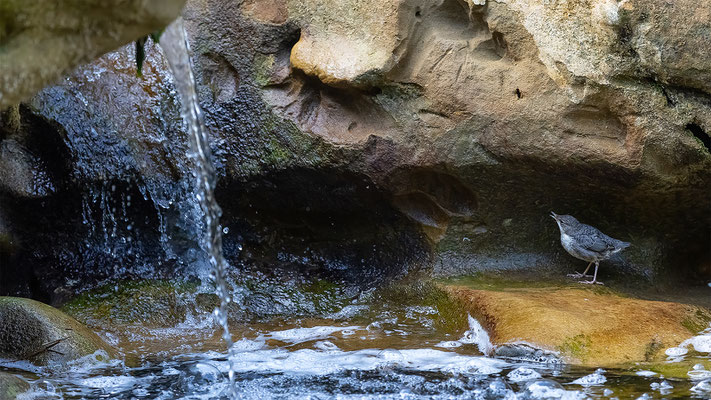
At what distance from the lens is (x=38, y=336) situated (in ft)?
15.6

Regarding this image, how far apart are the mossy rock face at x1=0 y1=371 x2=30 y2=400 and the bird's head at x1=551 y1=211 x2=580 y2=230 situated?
3.61m

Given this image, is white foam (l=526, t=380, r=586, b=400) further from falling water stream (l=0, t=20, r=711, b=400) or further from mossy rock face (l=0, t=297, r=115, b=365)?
mossy rock face (l=0, t=297, r=115, b=365)

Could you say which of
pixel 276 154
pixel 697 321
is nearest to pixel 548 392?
pixel 697 321

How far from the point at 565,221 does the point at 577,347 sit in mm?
1536

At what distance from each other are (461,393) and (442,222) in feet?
7.65

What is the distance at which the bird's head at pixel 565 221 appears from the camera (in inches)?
233

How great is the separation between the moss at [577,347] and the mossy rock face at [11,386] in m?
2.75

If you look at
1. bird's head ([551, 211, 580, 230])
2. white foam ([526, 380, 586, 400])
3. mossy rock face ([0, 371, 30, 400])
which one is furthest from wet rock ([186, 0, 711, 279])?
mossy rock face ([0, 371, 30, 400])

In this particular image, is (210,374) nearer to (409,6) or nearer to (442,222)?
(442,222)

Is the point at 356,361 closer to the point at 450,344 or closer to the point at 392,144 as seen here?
the point at 450,344

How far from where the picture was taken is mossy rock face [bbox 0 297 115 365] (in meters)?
4.70

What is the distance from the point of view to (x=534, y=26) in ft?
17.8

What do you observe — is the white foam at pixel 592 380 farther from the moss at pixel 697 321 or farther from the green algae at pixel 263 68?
Result: the green algae at pixel 263 68

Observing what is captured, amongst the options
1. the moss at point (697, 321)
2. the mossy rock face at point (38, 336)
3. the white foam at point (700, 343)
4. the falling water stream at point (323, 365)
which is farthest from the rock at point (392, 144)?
the mossy rock face at point (38, 336)
